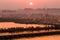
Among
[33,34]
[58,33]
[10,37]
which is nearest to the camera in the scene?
[10,37]

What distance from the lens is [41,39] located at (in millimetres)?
6859

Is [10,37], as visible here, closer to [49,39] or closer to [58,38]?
[49,39]

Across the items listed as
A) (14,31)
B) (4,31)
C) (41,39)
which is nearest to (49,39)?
(41,39)

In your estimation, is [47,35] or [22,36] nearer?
[22,36]

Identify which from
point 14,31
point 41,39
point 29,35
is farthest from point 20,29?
point 41,39

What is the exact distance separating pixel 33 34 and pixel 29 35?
206mm

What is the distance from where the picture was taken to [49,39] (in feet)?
22.6

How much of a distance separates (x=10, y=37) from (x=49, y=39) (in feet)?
5.76

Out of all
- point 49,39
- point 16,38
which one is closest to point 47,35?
point 49,39

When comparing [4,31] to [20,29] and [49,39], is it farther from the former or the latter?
[49,39]

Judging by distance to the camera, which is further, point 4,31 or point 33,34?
point 4,31

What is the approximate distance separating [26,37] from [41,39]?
0.70 meters

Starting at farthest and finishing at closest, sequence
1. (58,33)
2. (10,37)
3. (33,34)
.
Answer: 1. (58,33)
2. (33,34)
3. (10,37)

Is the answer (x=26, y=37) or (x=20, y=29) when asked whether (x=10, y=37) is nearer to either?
(x=26, y=37)
